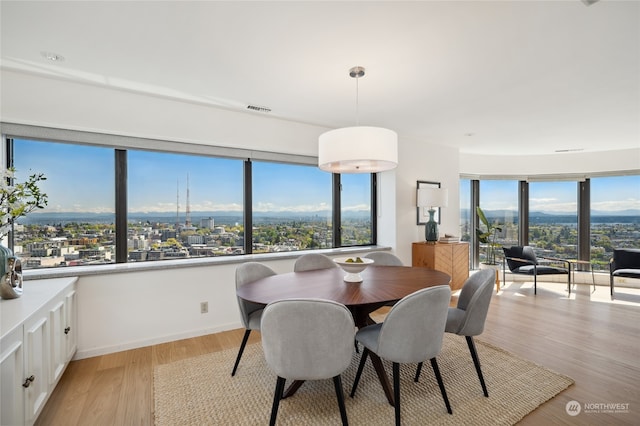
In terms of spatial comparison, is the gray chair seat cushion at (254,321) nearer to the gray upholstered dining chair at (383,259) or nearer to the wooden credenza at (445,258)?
the gray upholstered dining chair at (383,259)

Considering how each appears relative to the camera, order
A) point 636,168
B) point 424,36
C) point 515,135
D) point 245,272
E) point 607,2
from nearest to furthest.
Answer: point 607,2 → point 424,36 → point 245,272 → point 515,135 → point 636,168

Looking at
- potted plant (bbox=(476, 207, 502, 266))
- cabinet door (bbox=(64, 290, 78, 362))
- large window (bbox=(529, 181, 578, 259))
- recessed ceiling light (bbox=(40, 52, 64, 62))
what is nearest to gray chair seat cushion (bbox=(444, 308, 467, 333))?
cabinet door (bbox=(64, 290, 78, 362))

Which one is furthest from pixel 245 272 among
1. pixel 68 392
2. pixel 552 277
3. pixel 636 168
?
pixel 636 168

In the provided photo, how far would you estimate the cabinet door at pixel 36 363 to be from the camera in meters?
1.65

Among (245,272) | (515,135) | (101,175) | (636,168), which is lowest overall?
(245,272)

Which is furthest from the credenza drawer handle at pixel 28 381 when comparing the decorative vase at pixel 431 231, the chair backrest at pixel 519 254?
the chair backrest at pixel 519 254

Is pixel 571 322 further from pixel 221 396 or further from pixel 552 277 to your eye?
pixel 221 396

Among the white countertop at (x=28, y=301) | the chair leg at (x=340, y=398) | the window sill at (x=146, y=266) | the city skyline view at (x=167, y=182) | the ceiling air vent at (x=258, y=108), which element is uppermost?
the ceiling air vent at (x=258, y=108)

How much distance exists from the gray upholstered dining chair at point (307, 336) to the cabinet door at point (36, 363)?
1312 millimetres

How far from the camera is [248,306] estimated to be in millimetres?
2389

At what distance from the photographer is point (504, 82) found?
268 centimetres

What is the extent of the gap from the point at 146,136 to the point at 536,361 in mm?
4105

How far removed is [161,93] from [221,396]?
269 cm

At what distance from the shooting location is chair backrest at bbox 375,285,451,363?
1.68 metres
